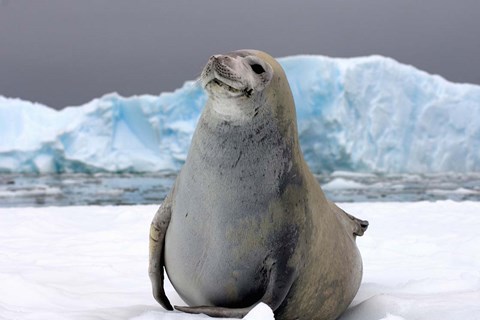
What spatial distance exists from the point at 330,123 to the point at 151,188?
6.77 meters

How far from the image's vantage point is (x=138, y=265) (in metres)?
3.29

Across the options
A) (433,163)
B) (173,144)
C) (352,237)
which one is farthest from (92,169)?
(352,237)

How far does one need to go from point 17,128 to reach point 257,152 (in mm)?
20307

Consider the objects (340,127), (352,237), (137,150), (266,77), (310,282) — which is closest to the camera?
(266,77)

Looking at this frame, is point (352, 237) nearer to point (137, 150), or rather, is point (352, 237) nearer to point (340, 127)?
point (340, 127)

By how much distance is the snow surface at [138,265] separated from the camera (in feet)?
6.75

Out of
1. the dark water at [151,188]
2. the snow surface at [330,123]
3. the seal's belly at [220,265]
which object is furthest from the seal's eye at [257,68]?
the snow surface at [330,123]

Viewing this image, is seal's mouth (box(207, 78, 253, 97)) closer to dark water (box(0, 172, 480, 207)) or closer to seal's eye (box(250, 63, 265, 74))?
seal's eye (box(250, 63, 265, 74))

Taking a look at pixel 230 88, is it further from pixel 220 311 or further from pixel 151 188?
pixel 151 188

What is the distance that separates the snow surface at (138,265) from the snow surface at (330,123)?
1234 centimetres

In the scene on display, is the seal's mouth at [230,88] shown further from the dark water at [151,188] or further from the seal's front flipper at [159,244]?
the dark water at [151,188]

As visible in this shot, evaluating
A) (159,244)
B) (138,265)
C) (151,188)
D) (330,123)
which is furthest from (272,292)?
(151,188)

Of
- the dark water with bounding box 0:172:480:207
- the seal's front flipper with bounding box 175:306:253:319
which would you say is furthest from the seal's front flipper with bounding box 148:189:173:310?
the dark water with bounding box 0:172:480:207

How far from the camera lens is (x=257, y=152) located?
5.55 ft
